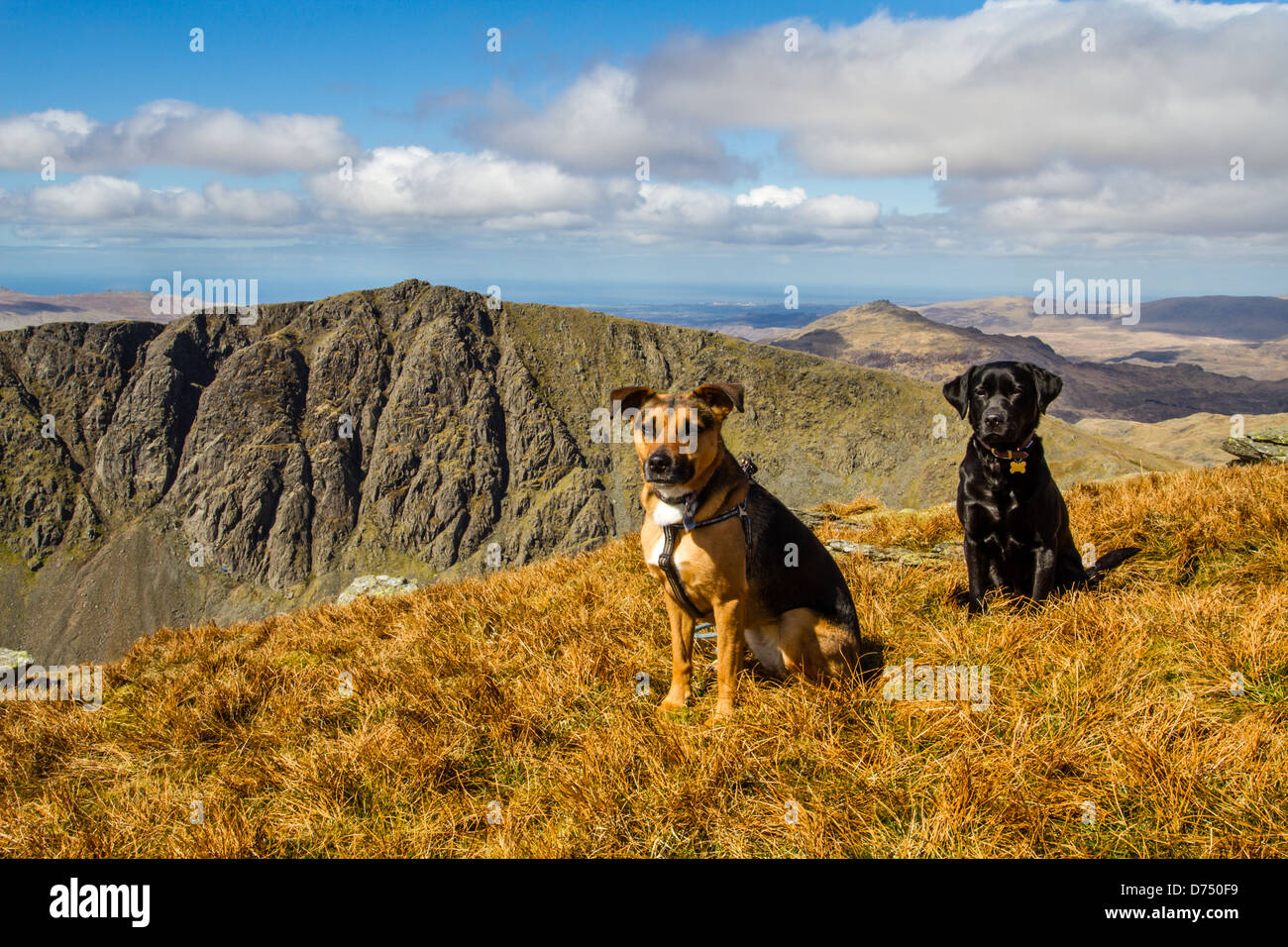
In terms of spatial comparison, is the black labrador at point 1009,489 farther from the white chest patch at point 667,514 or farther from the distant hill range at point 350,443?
the distant hill range at point 350,443

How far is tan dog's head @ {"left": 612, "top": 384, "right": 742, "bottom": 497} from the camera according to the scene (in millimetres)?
4492

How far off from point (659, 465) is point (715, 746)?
1795mm

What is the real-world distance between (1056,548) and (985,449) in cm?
115

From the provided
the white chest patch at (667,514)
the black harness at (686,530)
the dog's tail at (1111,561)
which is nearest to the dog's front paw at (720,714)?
the black harness at (686,530)

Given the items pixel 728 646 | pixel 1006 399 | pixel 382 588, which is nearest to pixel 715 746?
pixel 728 646

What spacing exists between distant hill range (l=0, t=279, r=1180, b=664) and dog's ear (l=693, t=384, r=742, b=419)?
143050mm

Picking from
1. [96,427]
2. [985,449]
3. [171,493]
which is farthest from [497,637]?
[96,427]

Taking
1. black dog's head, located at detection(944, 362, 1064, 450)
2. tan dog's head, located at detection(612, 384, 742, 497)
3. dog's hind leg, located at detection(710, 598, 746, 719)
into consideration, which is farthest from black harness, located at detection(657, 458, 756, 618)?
black dog's head, located at detection(944, 362, 1064, 450)

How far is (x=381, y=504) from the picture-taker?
174000 mm

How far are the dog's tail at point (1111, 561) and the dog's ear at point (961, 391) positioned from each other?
226cm

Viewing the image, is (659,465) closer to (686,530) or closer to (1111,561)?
(686,530)

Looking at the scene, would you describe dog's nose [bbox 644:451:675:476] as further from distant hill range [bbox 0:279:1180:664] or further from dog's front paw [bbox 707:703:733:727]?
distant hill range [bbox 0:279:1180:664]

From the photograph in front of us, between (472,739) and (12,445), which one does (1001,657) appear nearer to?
(472,739)

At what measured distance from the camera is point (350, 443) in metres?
180
